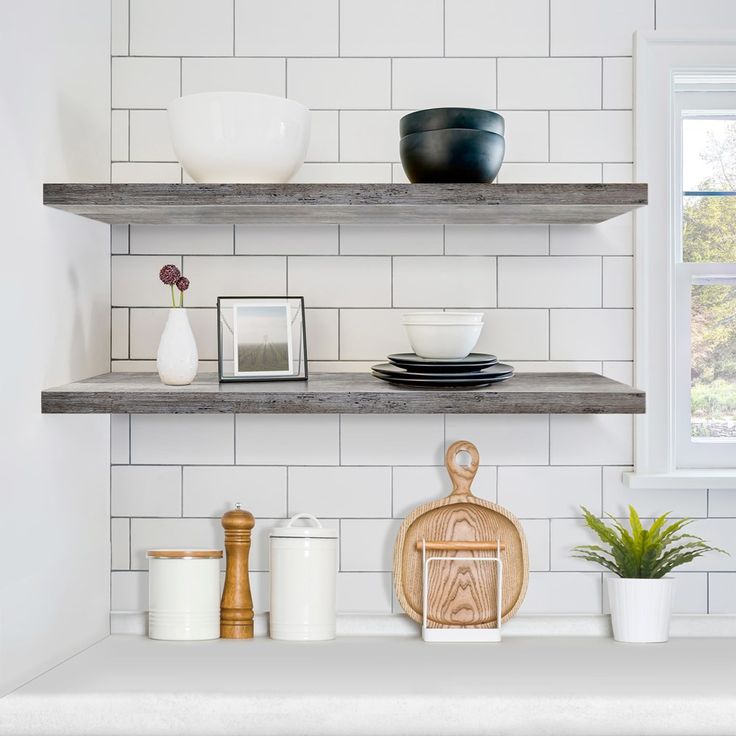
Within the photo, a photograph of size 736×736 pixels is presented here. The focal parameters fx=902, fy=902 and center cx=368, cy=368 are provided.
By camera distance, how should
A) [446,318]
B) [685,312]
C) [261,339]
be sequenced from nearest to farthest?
[446,318]
[261,339]
[685,312]

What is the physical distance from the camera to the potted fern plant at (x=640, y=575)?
1.88 meters

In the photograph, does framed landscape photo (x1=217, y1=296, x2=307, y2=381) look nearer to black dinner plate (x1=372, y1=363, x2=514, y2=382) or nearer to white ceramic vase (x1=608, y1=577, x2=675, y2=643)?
black dinner plate (x1=372, y1=363, x2=514, y2=382)

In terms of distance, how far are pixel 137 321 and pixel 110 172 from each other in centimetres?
33

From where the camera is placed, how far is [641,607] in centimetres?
188

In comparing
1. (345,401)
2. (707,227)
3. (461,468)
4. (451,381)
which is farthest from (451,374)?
(707,227)

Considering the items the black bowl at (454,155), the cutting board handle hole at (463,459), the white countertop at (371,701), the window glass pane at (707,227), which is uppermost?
the black bowl at (454,155)

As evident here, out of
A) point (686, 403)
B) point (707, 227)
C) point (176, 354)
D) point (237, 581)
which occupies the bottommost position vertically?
point (237, 581)

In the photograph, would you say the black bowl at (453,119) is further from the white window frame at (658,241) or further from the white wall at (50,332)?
the white wall at (50,332)

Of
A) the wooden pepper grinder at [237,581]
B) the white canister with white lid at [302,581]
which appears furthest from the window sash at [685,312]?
the wooden pepper grinder at [237,581]

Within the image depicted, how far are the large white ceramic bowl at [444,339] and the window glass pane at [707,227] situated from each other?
0.67m

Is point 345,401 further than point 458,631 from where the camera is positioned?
No

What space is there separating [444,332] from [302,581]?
620mm

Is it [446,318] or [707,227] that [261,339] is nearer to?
[446,318]

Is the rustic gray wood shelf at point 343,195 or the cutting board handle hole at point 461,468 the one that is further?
the cutting board handle hole at point 461,468
